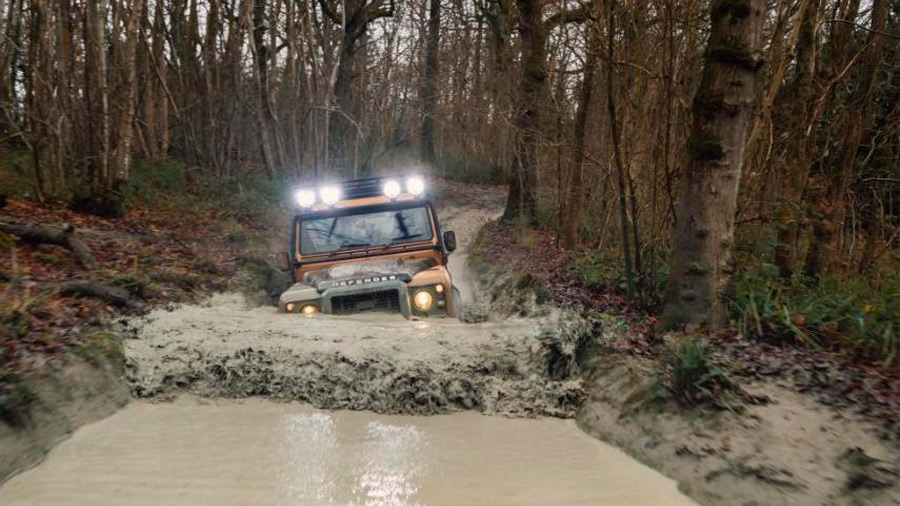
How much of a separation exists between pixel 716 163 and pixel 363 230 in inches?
150

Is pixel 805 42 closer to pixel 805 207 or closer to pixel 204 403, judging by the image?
pixel 805 207

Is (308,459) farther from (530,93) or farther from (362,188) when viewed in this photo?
(530,93)

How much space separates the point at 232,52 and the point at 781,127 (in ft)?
43.2

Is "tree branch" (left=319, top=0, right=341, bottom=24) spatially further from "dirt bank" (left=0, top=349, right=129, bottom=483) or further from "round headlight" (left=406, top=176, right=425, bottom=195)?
"dirt bank" (left=0, top=349, right=129, bottom=483)

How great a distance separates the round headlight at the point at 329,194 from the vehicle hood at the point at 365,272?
0.79 metres

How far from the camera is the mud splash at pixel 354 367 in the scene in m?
4.26

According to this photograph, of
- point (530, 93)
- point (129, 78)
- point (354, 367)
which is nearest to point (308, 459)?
point (354, 367)

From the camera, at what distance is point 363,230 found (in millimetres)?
6949

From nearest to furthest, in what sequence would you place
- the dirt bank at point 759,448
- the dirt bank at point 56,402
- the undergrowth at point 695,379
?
1. the dirt bank at point 759,448
2. the dirt bank at point 56,402
3. the undergrowth at point 695,379

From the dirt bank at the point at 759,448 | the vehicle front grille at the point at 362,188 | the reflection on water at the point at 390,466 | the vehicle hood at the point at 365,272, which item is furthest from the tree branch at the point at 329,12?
the dirt bank at the point at 759,448

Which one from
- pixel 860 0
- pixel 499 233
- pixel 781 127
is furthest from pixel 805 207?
pixel 499 233

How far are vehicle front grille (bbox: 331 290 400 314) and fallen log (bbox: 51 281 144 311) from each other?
1.90 meters

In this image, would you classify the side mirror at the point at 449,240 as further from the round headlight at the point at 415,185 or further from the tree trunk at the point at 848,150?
the tree trunk at the point at 848,150

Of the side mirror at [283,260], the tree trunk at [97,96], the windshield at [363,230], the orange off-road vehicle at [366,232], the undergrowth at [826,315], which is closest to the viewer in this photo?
the undergrowth at [826,315]
